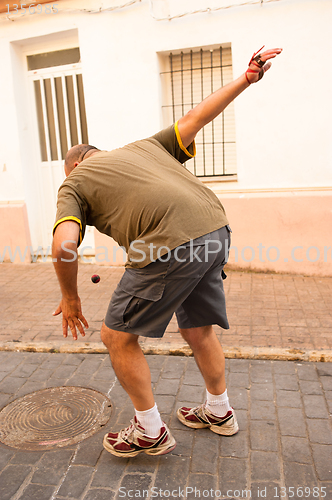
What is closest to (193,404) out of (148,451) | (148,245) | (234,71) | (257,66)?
(148,451)

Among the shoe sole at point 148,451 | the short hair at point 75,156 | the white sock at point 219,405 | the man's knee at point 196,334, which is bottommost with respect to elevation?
the shoe sole at point 148,451

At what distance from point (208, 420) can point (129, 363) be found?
0.74 meters

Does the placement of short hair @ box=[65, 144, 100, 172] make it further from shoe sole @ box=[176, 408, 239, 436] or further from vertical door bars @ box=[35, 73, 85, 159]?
vertical door bars @ box=[35, 73, 85, 159]

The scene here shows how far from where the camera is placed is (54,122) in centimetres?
763

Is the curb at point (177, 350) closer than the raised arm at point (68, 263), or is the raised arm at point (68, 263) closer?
the raised arm at point (68, 263)

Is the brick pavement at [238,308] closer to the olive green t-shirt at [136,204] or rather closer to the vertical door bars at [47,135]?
the vertical door bars at [47,135]

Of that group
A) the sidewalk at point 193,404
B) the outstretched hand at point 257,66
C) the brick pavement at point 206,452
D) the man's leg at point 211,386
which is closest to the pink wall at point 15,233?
the sidewalk at point 193,404

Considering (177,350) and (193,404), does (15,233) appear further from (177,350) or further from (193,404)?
(193,404)

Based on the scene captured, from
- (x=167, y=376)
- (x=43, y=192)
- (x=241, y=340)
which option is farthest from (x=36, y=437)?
(x=43, y=192)

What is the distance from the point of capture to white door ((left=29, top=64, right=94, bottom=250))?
7371 millimetres

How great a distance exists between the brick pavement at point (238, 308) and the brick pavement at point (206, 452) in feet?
2.05

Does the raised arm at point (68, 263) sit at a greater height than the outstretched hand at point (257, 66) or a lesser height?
lesser

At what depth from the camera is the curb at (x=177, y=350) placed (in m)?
3.69

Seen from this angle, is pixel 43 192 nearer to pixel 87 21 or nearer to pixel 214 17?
pixel 87 21
